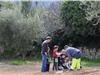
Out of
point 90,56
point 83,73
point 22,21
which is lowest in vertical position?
point 83,73

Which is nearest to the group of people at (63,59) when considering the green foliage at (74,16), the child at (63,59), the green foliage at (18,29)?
the child at (63,59)

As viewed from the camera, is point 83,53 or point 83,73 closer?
point 83,73

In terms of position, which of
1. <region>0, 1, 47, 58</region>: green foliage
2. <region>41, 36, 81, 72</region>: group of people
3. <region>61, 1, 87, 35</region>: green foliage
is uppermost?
<region>61, 1, 87, 35</region>: green foliage

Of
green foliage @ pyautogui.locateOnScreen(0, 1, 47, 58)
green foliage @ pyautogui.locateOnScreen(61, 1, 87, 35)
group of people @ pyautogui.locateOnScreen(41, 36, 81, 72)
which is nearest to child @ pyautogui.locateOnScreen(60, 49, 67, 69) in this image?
group of people @ pyautogui.locateOnScreen(41, 36, 81, 72)

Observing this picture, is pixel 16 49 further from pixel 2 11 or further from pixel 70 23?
pixel 70 23

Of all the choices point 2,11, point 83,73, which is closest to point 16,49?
point 2,11

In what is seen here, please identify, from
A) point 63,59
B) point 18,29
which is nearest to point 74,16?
point 18,29

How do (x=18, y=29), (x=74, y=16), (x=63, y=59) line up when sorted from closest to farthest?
(x=63, y=59)
(x=18, y=29)
(x=74, y=16)

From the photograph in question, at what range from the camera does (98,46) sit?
3681cm

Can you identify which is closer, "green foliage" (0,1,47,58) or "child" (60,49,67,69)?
"child" (60,49,67,69)

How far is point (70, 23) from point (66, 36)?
165cm

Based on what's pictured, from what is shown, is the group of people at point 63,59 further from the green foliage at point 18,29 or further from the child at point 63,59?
the green foliage at point 18,29

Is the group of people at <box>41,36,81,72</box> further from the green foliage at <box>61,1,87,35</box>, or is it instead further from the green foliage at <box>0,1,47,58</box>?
the green foliage at <box>61,1,87,35</box>

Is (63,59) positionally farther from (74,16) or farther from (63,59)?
(74,16)
